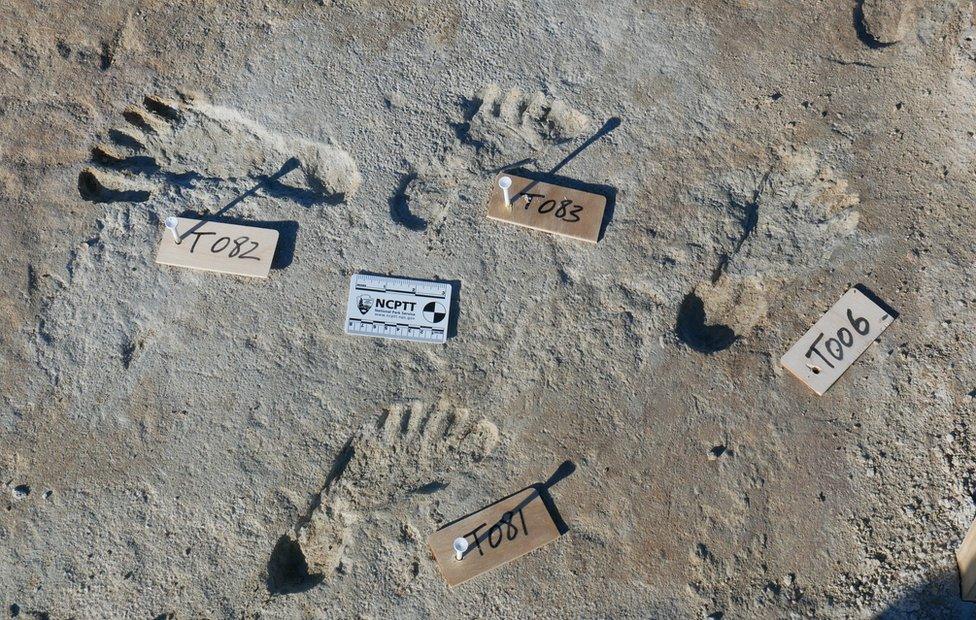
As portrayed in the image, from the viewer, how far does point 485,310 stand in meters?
4.22

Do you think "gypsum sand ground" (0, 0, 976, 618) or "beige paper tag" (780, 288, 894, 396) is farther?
"beige paper tag" (780, 288, 894, 396)

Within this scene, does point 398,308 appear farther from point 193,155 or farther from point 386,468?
point 193,155

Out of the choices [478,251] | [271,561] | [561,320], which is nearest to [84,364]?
[271,561]

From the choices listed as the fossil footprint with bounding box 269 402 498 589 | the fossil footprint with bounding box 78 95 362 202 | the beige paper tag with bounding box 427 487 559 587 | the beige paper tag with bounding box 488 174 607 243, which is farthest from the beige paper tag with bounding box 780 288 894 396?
the fossil footprint with bounding box 78 95 362 202

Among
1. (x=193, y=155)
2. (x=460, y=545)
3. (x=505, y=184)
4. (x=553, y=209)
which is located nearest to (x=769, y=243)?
(x=553, y=209)

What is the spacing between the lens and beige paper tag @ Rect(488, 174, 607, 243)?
14.3 feet

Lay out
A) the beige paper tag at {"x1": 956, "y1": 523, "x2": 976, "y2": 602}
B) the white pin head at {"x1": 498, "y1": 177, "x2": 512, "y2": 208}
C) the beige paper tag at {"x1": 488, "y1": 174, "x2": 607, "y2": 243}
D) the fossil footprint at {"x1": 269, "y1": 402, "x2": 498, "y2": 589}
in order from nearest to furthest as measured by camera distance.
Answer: the beige paper tag at {"x1": 956, "y1": 523, "x2": 976, "y2": 602}
the fossil footprint at {"x1": 269, "y1": 402, "x2": 498, "y2": 589}
the white pin head at {"x1": 498, "y1": 177, "x2": 512, "y2": 208}
the beige paper tag at {"x1": 488, "y1": 174, "x2": 607, "y2": 243}

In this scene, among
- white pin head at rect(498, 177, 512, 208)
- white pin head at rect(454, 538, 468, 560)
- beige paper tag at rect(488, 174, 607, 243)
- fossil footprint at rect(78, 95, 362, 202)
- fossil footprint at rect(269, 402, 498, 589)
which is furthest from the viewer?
fossil footprint at rect(78, 95, 362, 202)

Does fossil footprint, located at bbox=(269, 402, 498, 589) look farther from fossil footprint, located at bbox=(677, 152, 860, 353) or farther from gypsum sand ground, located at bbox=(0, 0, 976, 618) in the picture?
fossil footprint, located at bbox=(677, 152, 860, 353)

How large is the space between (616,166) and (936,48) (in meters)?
2.42

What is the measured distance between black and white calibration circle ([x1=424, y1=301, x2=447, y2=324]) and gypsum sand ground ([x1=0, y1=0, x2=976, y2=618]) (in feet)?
0.52

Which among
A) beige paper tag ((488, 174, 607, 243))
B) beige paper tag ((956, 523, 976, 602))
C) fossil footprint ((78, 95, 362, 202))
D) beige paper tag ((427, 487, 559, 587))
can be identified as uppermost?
beige paper tag ((488, 174, 607, 243))

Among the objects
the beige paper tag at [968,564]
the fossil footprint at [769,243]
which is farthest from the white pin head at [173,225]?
the beige paper tag at [968,564]

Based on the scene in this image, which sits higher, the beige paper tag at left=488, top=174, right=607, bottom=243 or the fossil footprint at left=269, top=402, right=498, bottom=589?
the beige paper tag at left=488, top=174, right=607, bottom=243
